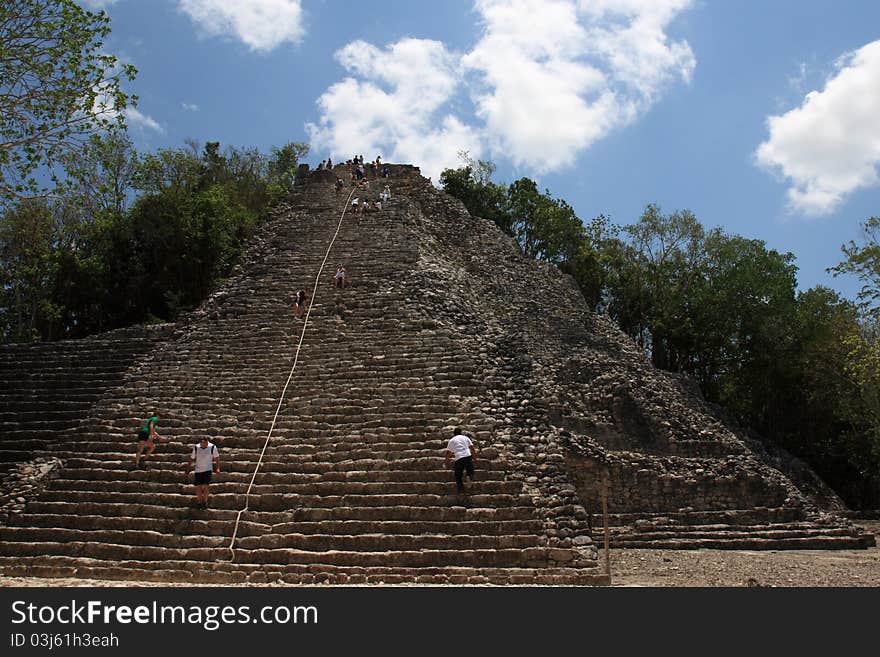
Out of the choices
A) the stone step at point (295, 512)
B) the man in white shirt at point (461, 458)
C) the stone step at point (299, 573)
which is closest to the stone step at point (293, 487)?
the man in white shirt at point (461, 458)

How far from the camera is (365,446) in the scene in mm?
8422

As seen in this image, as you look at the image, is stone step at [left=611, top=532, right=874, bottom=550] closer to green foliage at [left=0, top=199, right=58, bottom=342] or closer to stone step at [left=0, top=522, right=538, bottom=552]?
stone step at [left=0, top=522, right=538, bottom=552]

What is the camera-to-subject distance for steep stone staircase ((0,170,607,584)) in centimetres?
654

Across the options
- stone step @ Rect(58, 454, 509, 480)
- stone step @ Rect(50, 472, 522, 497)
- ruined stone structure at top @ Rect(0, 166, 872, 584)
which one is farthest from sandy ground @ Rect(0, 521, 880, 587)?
stone step @ Rect(58, 454, 509, 480)

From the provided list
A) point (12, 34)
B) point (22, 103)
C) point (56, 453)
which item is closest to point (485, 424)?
point (56, 453)

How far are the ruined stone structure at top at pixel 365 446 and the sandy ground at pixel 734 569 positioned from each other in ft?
1.72

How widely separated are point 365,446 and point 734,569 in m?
4.82

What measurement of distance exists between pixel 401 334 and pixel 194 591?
292 inches

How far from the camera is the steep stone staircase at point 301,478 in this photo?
257 inches

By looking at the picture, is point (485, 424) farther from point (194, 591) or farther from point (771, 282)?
point (771, 282)

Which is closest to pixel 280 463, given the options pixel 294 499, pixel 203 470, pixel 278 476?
pixel 278 476

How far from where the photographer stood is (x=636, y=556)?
29.3ft

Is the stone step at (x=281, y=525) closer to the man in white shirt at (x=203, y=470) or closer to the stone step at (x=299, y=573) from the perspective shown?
the man in white shirt at (x=203, y=470)

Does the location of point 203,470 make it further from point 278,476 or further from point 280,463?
point 280,463
